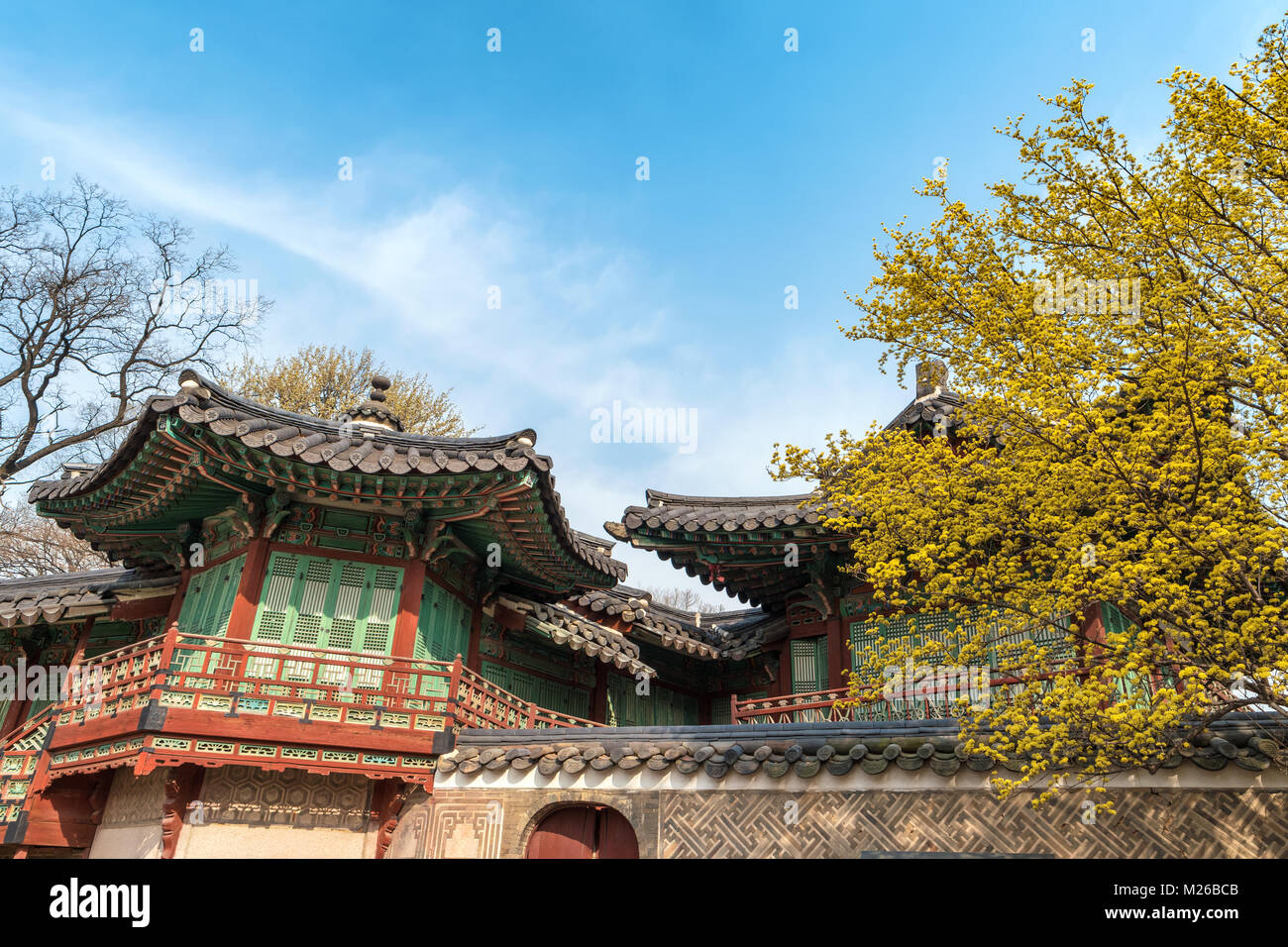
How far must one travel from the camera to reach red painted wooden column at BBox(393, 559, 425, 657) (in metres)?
12.1

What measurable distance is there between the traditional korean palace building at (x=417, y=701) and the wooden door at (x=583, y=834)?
0.03 metres

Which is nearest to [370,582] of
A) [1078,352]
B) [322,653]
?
[322,653]

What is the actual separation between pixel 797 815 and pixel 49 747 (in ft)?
30.2

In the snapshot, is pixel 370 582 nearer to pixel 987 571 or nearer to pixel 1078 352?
pixel 987 571

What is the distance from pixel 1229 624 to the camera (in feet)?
20.2

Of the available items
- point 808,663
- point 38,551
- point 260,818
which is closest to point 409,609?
point 260,818

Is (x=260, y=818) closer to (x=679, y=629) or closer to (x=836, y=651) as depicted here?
(x=836, y=651)

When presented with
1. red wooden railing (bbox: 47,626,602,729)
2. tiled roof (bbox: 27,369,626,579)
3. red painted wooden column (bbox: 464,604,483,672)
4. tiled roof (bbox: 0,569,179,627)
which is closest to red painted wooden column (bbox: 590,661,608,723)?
red painted wooden column (bbox: 464,604,483,672)

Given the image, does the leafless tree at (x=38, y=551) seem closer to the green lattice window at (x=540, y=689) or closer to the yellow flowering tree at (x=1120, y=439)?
the green lattice window at (x=540, y=689)

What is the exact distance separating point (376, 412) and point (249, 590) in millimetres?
4067

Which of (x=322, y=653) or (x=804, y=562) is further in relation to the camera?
(x=804, y=562)

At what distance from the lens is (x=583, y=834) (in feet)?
33.8

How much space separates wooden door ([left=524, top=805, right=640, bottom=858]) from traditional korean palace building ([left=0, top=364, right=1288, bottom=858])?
32 millimetres

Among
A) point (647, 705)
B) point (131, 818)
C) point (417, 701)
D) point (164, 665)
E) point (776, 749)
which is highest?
point (647, 705)
